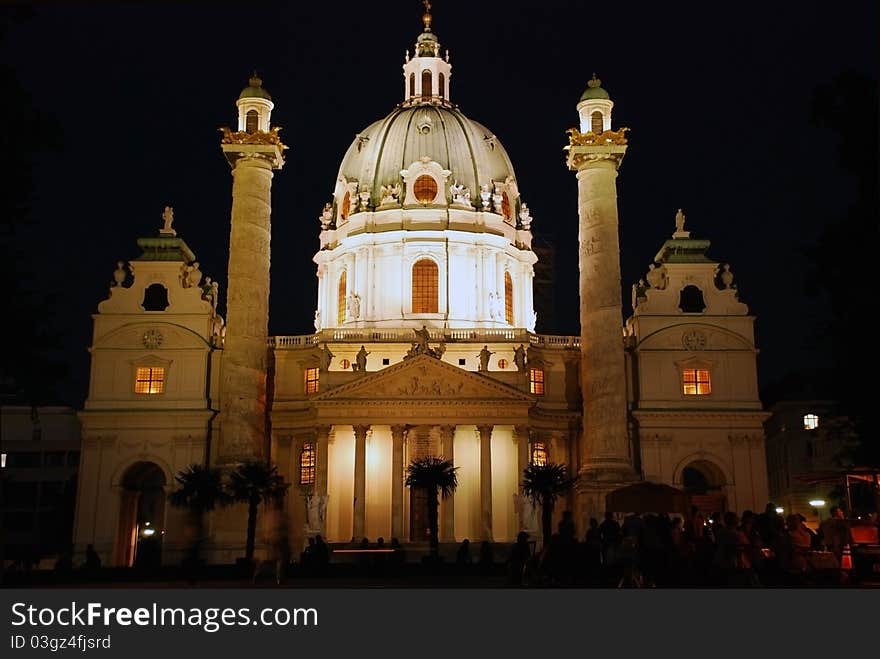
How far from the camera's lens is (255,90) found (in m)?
60.0

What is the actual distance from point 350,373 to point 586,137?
1821 centimetres

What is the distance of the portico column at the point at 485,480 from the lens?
59.2m

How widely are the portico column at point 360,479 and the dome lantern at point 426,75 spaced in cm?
3079

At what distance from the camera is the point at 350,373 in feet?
204

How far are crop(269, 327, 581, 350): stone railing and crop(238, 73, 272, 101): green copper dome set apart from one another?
1432 centimetres

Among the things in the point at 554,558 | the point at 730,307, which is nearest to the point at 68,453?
the point at 730,307

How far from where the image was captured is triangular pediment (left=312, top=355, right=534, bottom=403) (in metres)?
60.9

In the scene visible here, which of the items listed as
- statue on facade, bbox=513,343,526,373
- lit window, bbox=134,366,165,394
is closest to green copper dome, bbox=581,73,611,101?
statue on facade, bbox=513,343,526,373

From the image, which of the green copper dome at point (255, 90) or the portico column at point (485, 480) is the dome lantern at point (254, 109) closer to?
the green copper dome at point (255, 90)

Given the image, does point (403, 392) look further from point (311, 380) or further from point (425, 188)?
point (425, 188)

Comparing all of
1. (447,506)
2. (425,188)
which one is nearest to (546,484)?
(447,506)

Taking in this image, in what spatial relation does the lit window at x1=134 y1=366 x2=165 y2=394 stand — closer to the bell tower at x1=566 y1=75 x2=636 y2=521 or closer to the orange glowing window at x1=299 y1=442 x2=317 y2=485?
the orange glowing window at x1=299 y1=442 x2=317 y2=485
